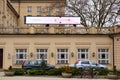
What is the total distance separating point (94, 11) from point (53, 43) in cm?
1699

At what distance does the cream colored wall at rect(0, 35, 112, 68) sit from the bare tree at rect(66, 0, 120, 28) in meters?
14.0

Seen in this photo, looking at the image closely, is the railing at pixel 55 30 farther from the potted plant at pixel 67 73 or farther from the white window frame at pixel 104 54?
the potted plant at pixel 67 73

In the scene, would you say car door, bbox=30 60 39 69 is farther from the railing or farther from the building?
the railing

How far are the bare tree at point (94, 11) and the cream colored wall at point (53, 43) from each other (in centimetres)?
1398

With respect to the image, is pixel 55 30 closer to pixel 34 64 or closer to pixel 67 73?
pixel 34 64

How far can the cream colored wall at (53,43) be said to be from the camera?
136 feet

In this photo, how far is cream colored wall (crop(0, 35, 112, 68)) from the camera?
41.4 m

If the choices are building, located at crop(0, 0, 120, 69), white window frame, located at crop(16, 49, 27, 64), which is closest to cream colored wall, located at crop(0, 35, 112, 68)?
building, located at crop(0, 0, 120, 69)

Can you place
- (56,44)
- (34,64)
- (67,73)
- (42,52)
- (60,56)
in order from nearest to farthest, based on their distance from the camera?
(67,73) < (34,64) < (56,44) < (42,52) < (60,56)

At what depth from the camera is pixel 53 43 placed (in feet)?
136

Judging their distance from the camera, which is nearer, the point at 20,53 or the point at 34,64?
the point at 34,64

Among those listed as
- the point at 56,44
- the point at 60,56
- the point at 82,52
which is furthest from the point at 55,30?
the point at 82,52

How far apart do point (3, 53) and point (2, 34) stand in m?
2.46

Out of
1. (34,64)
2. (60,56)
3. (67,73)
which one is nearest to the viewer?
(67,73)
